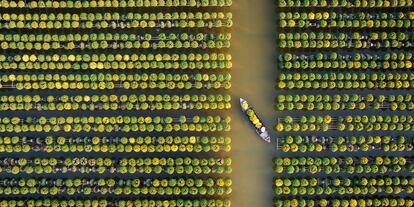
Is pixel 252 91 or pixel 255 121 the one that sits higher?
pixel 252 91

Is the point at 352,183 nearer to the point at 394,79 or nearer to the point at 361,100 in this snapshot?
the point at 361,100

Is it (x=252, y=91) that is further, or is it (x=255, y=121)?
(x=252, y=91)

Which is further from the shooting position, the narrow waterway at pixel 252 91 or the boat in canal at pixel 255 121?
the narrow waterway at pixel 252 91

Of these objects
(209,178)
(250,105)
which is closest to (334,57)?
(250,105)

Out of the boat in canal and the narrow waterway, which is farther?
the narrow waterway
